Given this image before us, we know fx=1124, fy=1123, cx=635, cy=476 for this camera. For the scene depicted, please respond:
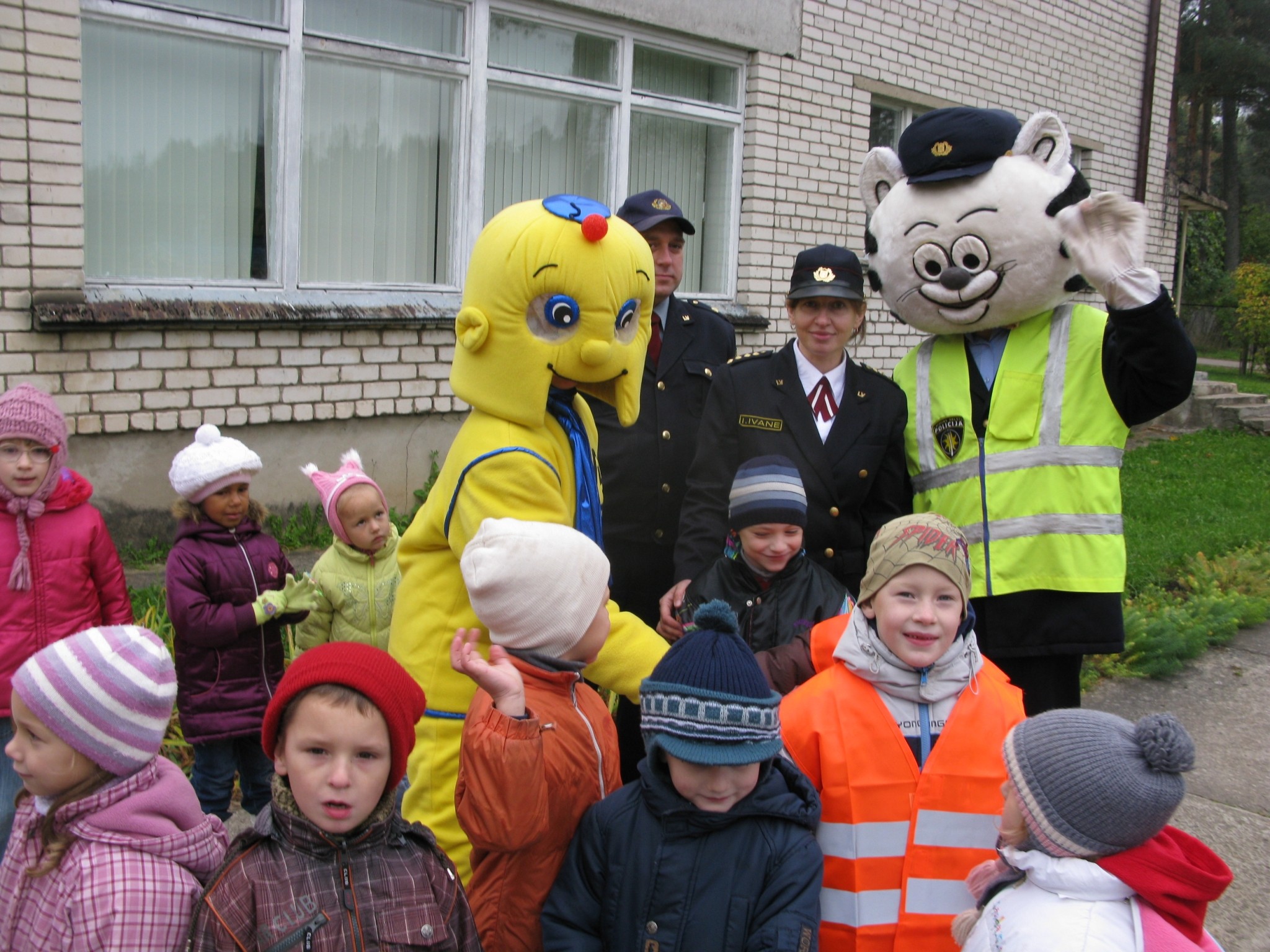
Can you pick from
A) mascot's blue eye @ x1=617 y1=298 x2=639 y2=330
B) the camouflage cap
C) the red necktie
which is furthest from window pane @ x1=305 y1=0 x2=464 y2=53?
the camouflage cap

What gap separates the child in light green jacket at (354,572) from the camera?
3.57m

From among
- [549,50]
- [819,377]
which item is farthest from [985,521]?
[549,50]

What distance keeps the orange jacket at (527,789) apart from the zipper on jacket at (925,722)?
648mm

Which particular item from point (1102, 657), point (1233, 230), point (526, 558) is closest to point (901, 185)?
point (526, 558)

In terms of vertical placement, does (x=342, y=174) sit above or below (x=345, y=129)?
below

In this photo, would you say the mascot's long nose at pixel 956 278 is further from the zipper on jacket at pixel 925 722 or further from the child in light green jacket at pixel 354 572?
the child in light green jacket at pixel 354 572

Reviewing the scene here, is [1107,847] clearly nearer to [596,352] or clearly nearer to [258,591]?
[596,352]

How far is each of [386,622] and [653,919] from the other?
1854 mm

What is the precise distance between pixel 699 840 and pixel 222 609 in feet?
6.52

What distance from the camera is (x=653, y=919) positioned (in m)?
2.03

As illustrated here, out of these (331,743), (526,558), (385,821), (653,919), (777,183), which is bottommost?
(653,919)

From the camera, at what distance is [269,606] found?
3482 millimetres

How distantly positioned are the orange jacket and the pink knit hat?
5.93 feet

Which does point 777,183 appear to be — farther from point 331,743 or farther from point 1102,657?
point 331,743
